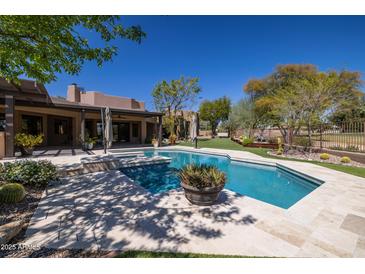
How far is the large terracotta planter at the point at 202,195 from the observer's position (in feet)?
12.0

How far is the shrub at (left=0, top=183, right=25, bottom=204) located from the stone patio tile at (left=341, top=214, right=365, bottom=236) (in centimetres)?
672

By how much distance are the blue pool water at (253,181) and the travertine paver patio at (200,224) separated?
46.8 inches

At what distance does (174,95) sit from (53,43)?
20383 mm

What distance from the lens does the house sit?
852 cm

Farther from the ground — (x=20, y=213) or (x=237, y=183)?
(x=20, y=213)

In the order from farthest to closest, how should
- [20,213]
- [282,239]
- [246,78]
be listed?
1. [246,78]
2. [20,213]
3. [282,239]

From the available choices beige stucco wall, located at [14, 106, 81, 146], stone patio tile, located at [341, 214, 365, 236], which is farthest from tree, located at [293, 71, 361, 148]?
beige stucco wall, located at [14, 106, 81, 146]

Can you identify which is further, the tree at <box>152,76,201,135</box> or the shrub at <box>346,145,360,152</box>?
the tree at <box>152,76,201,135</box>

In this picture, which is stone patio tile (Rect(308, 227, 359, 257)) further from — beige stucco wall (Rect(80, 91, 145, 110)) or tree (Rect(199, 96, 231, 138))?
tree (Rect(199, 96, 231, 138))

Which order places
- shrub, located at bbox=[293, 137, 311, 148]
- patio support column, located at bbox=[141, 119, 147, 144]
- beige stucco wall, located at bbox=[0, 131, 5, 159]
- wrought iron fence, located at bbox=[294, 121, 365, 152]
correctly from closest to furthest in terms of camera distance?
beige stucco wall, located at bbox=[0, 131, 5, 159] < wrought iron fence, located at bbox=[294, 121, 365, 152] < shrub, located at bbox=[293, 137, 311, 148] < patio support column, located at bbox=[141, 119, 147, 144]

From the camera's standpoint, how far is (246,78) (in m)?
27.8

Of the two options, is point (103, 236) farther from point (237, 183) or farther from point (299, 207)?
point (237, 183)
